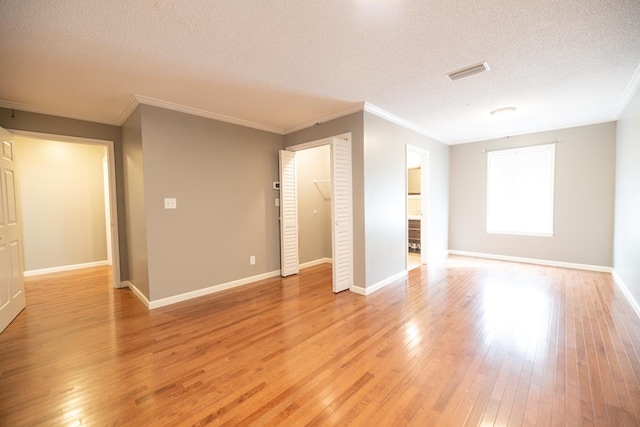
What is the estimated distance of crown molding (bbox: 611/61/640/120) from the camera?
2677 mm

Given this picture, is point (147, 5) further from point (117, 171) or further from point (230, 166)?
point (117, 171)

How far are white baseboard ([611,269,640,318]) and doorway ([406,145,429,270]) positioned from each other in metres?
2.52

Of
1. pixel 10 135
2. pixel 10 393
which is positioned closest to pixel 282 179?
pixel 10 135

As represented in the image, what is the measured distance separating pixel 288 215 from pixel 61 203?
424cm

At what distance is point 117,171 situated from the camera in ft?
12.9

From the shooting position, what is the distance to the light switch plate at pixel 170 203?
3270mm

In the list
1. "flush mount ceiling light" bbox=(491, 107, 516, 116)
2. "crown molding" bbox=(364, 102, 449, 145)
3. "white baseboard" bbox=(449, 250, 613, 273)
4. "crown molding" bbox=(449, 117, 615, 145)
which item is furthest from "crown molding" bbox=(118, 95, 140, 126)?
"white baseboard" bbox=(449, 250, 613, 273)

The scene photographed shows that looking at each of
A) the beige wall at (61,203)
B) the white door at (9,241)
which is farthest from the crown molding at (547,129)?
Result: the beige wall at (61,203)

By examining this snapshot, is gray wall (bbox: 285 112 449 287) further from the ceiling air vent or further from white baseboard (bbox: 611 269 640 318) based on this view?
white baseboard (bbox: 611 269 640 318)

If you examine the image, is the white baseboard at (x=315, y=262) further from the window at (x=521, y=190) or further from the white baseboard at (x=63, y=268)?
the white baseboard at (x=63, y=268)

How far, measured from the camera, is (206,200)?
361 cm

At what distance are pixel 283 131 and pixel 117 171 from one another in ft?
8.23

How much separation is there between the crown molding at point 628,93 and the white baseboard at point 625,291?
7.41 feet

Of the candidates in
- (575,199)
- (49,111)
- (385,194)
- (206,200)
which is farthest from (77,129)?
(575,199)
